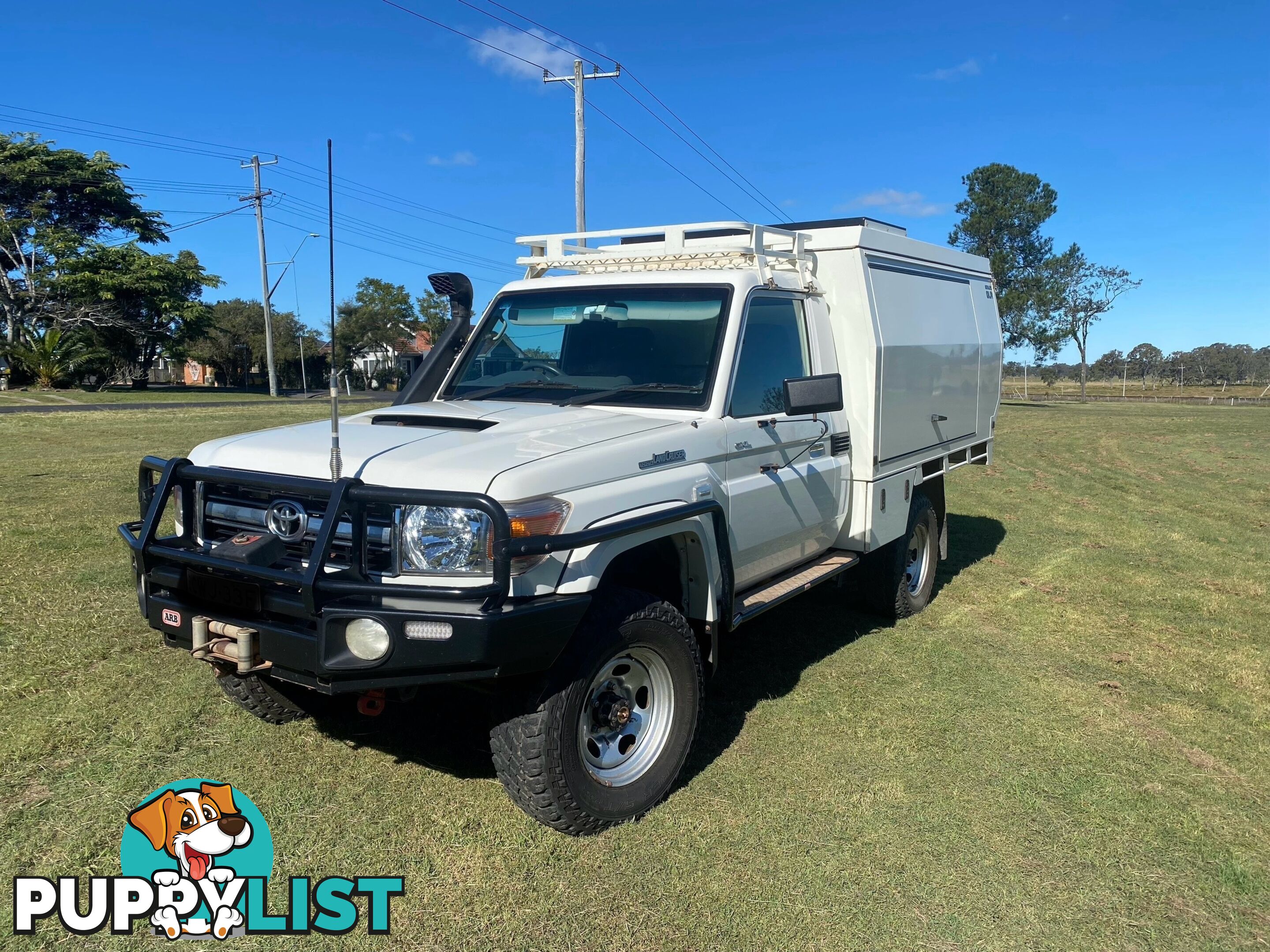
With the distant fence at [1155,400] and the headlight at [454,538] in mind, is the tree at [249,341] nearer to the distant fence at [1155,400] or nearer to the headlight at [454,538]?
the distant fence at [1155,400]

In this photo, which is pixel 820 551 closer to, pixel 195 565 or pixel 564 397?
pixel 564 397

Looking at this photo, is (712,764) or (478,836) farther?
(712,764)

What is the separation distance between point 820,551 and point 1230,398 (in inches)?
2089

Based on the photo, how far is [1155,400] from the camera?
164 ft

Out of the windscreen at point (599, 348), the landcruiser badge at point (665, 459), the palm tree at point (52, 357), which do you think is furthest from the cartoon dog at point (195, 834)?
the palm tree at point (52, 357)

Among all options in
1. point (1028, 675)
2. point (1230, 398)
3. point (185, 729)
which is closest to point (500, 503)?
point (185, 729)

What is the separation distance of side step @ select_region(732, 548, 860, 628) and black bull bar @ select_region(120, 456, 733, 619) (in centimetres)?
104

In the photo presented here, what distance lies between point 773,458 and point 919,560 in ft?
9.85

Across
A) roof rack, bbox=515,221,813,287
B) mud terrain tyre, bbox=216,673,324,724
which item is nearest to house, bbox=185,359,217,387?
roof rack, bbox=515,221,813,287

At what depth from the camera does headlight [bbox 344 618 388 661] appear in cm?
307

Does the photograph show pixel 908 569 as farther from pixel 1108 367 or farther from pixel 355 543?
pixel 1108 367

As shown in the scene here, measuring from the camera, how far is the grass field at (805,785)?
10.4ft

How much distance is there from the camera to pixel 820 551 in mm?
5523

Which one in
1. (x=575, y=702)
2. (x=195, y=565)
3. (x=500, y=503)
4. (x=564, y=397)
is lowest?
(x=575, y=702)
